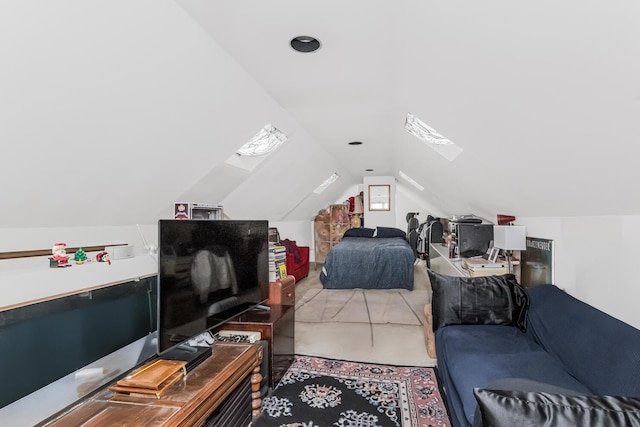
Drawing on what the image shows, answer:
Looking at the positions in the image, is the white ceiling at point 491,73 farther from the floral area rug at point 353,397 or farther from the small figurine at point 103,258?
the floral area rug at point 353,397

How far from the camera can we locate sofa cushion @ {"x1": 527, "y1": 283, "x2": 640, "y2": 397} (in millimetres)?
1494

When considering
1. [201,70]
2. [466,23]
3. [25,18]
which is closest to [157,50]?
[201,70]

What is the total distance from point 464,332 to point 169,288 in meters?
1.98

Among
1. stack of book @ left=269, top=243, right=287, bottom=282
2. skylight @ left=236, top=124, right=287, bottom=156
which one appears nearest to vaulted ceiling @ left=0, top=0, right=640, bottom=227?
skylight @ left=236, top=124, right=287, bottom=156

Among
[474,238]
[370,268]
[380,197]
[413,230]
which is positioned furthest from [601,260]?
[413,230]

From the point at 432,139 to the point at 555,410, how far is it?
2.67m

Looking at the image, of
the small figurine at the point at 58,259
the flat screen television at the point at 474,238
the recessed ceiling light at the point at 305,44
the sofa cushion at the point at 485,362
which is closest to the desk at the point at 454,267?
the flat screen television at the point at 474,238

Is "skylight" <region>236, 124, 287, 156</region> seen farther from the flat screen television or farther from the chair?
the chair

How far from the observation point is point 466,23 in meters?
1.26

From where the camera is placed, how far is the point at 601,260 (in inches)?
84.8

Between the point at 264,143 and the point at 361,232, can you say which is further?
the point at 361,232

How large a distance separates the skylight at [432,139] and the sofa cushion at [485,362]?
1485 millimetres

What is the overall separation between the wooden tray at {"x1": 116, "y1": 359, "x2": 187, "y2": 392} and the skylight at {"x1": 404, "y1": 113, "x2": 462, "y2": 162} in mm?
2505

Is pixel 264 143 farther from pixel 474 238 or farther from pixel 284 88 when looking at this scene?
pixel 474 238
